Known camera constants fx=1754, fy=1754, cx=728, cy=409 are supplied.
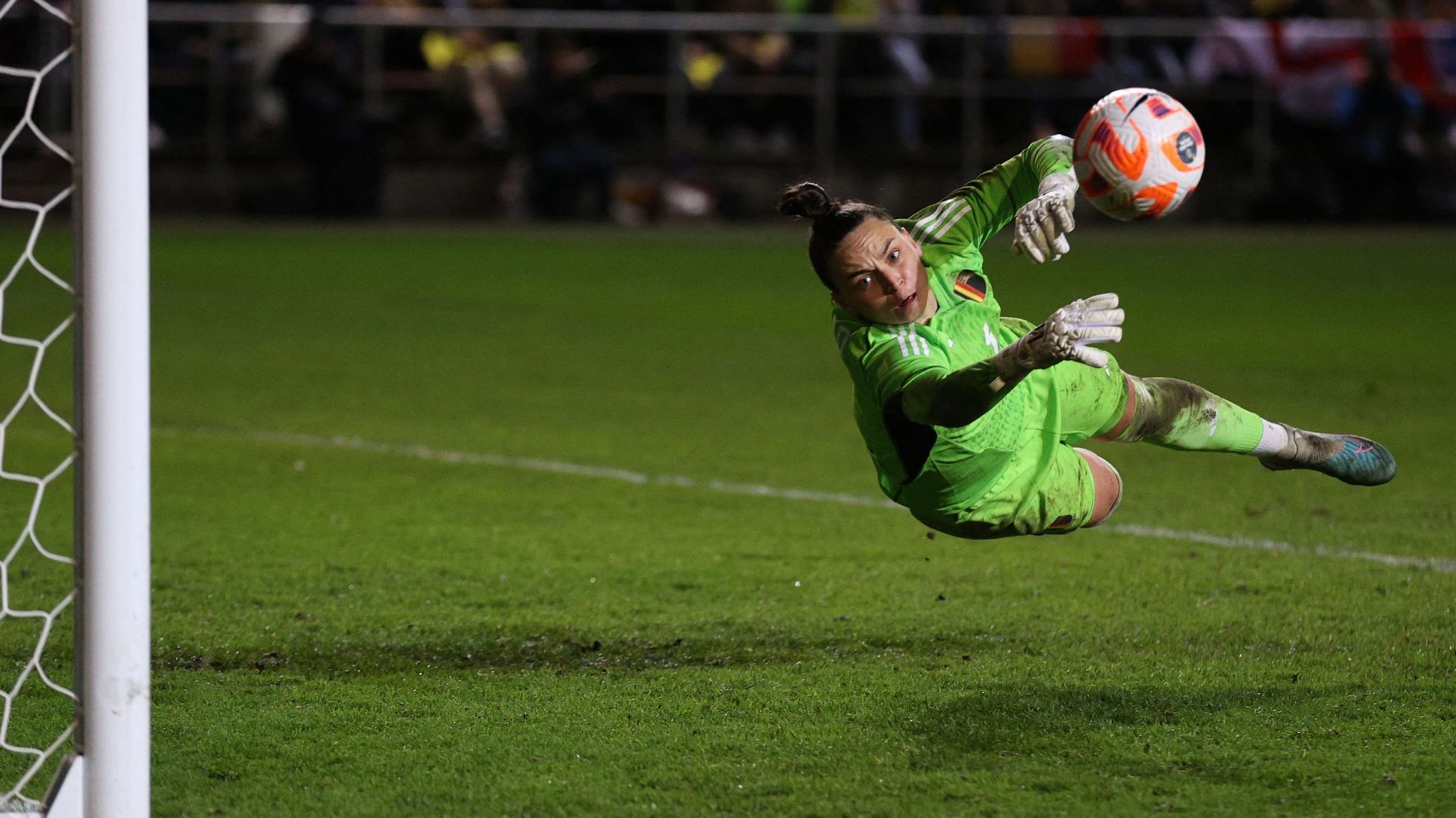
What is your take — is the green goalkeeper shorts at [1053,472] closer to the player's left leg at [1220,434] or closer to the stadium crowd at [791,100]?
the player's left leg at [1220,434]

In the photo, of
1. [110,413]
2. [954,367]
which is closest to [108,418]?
[110,413]

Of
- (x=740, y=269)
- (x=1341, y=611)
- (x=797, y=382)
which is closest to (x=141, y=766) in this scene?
(x=1341, y=611)

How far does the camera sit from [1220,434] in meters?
4.23

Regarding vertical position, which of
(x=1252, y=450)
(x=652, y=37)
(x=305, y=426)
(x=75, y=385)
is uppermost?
(x=652, y=37)

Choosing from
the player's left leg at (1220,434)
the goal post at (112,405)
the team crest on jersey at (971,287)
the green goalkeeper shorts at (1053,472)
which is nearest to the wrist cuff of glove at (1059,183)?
the team crest on jersey at (971,287)

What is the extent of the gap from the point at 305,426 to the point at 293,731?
455 centimetres

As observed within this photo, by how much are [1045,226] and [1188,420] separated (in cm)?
80

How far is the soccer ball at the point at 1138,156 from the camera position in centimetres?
393

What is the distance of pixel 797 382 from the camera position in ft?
31.2

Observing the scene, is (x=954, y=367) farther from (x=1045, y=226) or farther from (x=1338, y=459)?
(x=1338, y=459)

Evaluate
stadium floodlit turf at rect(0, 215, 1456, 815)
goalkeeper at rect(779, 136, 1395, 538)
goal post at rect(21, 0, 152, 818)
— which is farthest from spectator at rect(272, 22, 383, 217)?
goal post at rect(21, 0, 152, 818)

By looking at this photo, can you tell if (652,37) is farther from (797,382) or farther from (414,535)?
(414,535)

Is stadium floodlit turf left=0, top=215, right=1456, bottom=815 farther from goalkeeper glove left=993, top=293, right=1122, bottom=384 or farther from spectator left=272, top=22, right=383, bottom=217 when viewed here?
spectator left=272, top=22, right=383, bottom=217

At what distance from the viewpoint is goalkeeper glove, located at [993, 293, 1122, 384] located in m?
3.25
